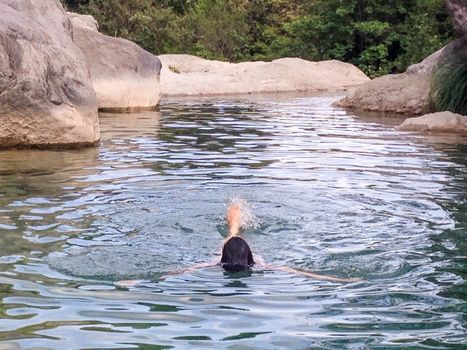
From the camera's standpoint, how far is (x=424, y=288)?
5.86 meters

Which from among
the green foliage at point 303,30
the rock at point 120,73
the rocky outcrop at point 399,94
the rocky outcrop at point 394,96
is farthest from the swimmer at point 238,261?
the green foliage at point 303,30

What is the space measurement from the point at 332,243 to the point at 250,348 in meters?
2.67

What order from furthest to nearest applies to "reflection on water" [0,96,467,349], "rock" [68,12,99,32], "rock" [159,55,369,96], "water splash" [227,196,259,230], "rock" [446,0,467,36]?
"rock" [159,55,369,96], "rock" [68,12,99,32], "rock" [446,0,467,36], "water splash" [227,196,259,230], "reflection on water" [0,96,467,349]

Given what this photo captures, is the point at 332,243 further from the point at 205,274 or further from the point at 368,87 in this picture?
the point at 368,87

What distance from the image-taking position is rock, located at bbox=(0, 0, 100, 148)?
1239 cm

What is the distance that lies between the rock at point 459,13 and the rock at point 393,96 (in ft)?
11.3

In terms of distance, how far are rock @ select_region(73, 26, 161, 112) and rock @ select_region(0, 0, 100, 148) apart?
18.4 ft

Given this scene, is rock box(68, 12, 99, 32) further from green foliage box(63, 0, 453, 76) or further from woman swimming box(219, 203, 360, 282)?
woman swimming box(219, 203, 360, 282)

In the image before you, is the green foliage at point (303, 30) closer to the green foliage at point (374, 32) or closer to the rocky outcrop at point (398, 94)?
the green foliage at point (374, 32)

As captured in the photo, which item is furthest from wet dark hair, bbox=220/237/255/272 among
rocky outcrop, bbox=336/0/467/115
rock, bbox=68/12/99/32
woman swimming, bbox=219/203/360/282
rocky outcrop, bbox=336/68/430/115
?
rock, bbox=68/12/99/32

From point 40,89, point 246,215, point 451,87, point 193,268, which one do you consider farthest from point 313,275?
point 451,87

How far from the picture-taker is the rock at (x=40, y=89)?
12391 millimetres

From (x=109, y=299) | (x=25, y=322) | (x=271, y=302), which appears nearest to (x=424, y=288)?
(x=271, y=302)

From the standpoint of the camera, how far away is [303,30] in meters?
34.4
